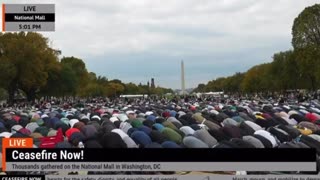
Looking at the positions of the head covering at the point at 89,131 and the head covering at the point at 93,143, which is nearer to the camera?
the head covering at the point at 93,143

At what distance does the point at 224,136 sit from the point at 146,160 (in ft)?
30.0

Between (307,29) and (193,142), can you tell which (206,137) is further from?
Answer: (307,29)

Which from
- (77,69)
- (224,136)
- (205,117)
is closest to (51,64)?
(77,69)

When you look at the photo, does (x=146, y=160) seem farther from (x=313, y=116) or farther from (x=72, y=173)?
(x=313, y=116)

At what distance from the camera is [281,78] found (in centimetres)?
6844

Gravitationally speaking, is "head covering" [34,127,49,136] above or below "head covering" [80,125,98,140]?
below

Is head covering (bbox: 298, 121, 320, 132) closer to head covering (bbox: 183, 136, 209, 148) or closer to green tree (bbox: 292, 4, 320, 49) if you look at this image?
head covering (bbox: 183, 136, 209, 148)

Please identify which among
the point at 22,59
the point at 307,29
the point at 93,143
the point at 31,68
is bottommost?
the point at 93,143

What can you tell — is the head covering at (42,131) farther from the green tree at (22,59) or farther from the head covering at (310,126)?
the green tree at (22,59)

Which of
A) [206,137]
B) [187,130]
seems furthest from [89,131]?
[206,137]

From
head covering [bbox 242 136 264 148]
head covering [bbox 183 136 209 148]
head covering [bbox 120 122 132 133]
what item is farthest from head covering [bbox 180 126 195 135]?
head covering [bbox 242 136 264 148]
